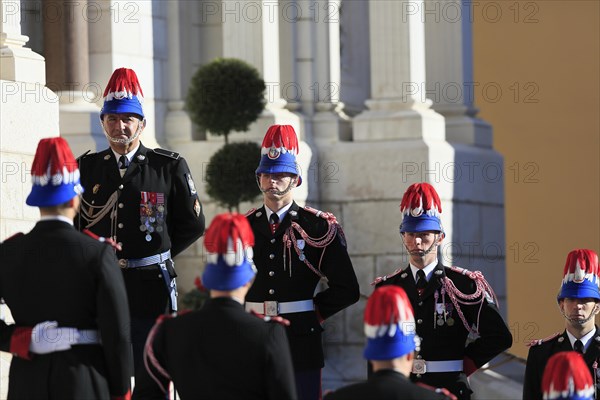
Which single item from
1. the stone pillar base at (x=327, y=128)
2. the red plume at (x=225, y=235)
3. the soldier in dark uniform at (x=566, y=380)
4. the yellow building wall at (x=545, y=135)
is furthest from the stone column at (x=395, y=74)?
the soldier in dark uniform at (x=566, y=380)

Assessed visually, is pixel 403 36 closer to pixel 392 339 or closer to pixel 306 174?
pixel 306 174

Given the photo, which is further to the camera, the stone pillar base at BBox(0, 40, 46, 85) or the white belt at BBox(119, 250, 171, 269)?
the stone pillar base at BBox(0, 40, 46, 85)

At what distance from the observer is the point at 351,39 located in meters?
17.3

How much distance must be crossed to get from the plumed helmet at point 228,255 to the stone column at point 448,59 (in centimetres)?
1041

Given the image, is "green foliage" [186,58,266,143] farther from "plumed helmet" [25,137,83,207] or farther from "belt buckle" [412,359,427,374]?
"plumed helmet" [25,137,83,207]

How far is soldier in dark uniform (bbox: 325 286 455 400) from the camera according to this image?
6.41m

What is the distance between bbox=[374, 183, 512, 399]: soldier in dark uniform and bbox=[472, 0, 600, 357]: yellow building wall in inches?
365

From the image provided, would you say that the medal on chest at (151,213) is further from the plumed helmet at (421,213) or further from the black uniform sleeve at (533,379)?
the black uniform sleeve at (533,379)

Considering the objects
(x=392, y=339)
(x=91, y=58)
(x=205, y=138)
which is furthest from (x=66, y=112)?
(x=392, y=339)

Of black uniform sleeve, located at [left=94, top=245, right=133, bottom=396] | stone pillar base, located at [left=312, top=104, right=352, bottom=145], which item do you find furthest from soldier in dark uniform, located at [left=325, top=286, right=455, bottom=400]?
stone pillar base, located at [left=312, top=104, right=352, bottom=145]

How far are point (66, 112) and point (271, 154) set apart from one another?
5238mm

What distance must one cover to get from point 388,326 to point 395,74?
1015cm

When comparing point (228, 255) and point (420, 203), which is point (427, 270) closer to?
point (420, 203)

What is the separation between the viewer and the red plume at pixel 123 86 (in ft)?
29.0
